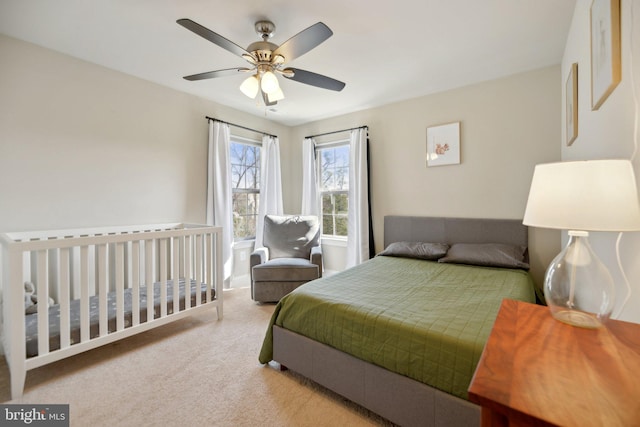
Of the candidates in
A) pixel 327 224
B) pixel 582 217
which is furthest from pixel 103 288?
pixel 327 224

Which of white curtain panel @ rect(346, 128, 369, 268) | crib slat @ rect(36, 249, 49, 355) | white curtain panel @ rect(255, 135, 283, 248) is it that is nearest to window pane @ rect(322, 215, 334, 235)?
white curtain panel @ rect(346, 128, 369, 268)

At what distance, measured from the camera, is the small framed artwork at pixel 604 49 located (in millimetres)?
1095

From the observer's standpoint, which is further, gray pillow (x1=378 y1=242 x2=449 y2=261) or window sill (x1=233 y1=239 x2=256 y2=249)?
window sill (x1=233 y1=239 x2=256 y2=249)

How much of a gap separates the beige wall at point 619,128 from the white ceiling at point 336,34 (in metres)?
0.55

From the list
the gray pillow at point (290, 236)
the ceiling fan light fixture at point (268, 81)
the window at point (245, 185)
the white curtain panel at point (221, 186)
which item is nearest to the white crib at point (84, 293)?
the white curtain panel at point (221, 186)

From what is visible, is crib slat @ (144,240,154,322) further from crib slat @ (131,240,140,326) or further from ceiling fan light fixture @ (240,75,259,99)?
ceiling fan light fixture @ (240,75,259,99)

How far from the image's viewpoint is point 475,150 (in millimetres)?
3100

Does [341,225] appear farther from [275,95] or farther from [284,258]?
[275,95]

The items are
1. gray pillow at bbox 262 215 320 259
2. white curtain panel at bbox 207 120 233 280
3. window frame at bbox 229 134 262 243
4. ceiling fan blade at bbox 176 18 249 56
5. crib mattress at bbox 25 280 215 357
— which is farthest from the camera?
window frame at bbox 229 134 262 243

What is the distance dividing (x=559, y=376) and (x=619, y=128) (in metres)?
1.09

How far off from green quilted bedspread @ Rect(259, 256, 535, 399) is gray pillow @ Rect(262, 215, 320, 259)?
1.29 m

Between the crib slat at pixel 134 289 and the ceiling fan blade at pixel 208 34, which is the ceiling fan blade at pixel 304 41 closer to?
the ceiling fan blade at pixel 208 34

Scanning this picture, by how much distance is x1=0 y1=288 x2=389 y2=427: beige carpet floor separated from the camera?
1527mm

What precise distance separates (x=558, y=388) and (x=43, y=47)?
3799 mm
